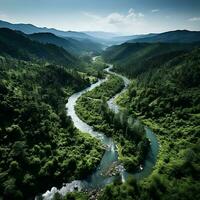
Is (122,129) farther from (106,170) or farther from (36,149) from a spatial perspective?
(36,149)

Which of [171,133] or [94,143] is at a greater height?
[94,143]

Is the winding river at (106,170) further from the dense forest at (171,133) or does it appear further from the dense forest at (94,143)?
the dense forest at (171,133)

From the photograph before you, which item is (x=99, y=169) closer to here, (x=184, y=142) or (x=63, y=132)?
(x=63, y=132)

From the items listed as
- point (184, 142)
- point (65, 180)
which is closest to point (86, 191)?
point (65, 180)

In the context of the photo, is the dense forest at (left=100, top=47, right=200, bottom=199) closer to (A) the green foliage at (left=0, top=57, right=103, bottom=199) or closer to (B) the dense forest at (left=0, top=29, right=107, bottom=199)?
(B) the dense forest at (left=0, top=29, right=107, bottom=199)

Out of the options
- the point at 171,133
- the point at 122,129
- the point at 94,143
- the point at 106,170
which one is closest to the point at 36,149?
the point at 94,143

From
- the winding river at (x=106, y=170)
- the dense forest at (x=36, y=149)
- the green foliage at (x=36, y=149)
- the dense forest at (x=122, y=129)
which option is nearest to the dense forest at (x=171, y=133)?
the winding river at (x=106, y=170)

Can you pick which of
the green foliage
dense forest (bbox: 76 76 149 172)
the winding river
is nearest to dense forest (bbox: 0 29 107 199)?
the green foliage

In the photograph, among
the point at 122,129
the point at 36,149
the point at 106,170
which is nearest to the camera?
the point at 106,170

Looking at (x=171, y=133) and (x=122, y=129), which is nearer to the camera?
(x=122, y=129)
